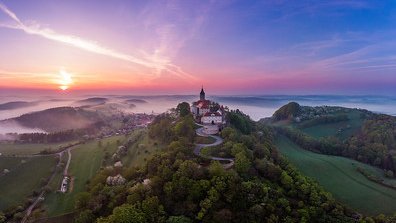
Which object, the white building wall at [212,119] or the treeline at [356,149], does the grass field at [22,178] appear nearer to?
the white building wall at [212,119]

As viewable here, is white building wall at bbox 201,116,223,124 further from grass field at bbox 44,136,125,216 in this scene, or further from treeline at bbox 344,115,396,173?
treeline at bbox 344,115,396,173

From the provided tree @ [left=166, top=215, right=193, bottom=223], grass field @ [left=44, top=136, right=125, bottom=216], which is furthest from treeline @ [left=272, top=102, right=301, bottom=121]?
tree @ [left=166, top=215, right=193, bottom=223]

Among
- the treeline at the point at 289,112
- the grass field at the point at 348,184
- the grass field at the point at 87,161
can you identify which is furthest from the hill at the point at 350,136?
the grass field at the point at 87,161

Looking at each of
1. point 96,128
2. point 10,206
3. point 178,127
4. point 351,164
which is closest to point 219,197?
point 178,127

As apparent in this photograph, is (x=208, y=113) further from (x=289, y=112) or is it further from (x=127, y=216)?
(x=289, y=112)

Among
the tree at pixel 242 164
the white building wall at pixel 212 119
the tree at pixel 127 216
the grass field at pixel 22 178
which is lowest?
the grass field at pixel 22 178

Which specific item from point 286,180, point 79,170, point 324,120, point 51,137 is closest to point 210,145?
point 286,180

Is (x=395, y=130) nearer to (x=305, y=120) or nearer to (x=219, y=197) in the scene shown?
(x=305, y=120)
